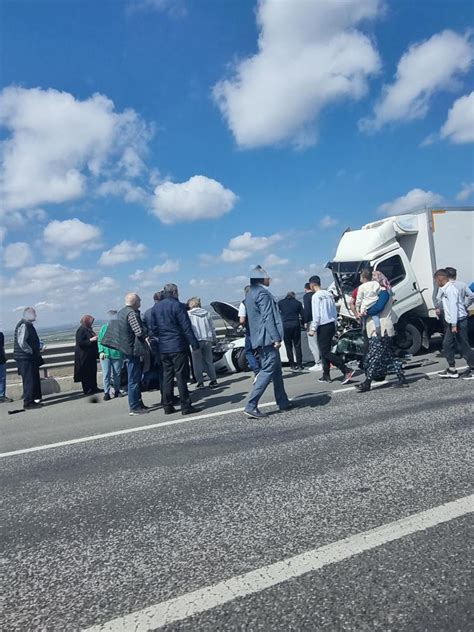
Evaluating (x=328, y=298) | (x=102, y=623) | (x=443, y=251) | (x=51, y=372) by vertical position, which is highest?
(x=443, y=251)

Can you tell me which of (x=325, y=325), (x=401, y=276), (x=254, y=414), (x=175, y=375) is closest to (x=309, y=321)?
(x=325, y=325)

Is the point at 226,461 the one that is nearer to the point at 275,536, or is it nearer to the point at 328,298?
the point at 275,536

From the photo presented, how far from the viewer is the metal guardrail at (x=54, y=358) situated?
41.1ft

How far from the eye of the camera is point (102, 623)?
7.31 feet

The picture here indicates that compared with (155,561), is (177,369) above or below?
above

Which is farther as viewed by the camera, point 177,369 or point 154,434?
point 177,369

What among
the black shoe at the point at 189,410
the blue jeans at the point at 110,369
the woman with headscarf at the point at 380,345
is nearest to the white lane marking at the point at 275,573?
the woman with headscarf at the point at 380,345

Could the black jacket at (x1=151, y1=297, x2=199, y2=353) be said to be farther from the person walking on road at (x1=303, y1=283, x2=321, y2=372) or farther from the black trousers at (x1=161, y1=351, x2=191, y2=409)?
the person walking on road at (x1=303, y1=283, x2=321, y2=372)

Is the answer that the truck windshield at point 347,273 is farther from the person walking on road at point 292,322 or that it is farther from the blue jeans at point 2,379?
the blue jeans at point 2,379

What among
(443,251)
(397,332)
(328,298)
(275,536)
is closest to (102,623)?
(275,536)

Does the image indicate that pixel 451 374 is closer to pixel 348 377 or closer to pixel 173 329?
pixel 348 377

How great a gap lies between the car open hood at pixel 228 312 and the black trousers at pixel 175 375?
4.46 m

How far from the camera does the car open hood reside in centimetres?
1144

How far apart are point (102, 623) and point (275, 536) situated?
44.2 inches
